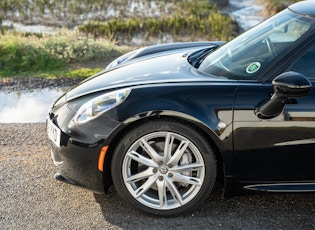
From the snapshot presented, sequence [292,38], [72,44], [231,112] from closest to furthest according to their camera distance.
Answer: [231,112] < [292,38] < [72,44]

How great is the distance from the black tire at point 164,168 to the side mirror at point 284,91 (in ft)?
1.63

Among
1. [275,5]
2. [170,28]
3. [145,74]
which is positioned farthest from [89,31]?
[145,74]

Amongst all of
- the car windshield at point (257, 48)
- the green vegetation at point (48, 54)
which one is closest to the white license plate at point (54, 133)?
the car windshield at point (257, 48)

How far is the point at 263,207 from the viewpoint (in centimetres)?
396

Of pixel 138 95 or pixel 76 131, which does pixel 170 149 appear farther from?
pixel 76 131

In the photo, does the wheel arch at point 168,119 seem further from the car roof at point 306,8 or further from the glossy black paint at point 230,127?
the car roof at point 306,8

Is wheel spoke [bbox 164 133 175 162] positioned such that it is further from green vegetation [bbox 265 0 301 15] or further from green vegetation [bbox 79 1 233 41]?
green vegetation [bbox 265 0 301 15]

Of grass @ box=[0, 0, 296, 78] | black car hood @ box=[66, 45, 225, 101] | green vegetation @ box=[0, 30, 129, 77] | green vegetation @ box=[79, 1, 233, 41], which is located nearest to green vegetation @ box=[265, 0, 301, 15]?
grass @ box=[0, 0, 296, 78]

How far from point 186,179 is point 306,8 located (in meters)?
1.77

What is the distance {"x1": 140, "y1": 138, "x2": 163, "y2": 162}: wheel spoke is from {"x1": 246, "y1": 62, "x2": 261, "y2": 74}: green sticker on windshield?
938 millimetres

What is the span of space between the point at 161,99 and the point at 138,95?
0.58ft

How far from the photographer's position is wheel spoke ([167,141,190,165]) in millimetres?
3688

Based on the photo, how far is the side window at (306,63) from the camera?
3711mm

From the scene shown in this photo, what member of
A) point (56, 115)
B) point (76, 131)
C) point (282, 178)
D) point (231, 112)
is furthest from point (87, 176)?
point (282, 178)
